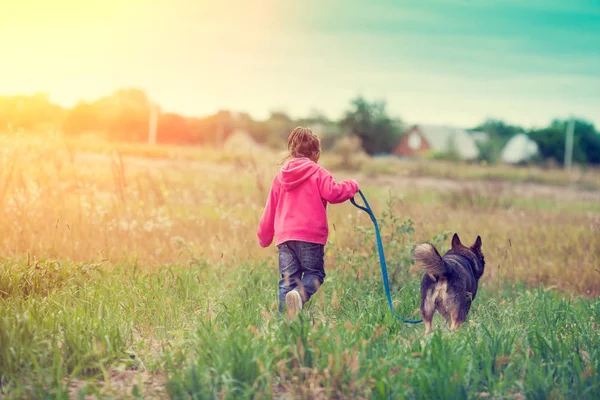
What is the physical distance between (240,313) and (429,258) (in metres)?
1.53

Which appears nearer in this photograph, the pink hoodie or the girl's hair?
the pink hoodie

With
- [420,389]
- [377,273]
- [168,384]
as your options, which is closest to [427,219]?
[377,273]

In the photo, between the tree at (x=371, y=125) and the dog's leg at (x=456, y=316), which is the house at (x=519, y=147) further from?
the dog's leg at (x=456, y=316)

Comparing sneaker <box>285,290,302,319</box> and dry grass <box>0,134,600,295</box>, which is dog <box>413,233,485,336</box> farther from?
dry grass <box>0,134,600,295</box>

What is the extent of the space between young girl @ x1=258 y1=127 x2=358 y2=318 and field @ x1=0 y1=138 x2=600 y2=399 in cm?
30

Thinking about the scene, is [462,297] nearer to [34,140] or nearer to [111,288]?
Result: [111,288]

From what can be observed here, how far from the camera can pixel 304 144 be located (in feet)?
17.3

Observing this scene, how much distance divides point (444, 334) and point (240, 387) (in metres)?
1.85

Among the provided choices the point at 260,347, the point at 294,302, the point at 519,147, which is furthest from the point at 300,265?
the point at 519,147

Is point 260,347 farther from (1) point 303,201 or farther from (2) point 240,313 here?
(1) point 303,201

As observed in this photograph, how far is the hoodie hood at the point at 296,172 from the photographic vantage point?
517 cm

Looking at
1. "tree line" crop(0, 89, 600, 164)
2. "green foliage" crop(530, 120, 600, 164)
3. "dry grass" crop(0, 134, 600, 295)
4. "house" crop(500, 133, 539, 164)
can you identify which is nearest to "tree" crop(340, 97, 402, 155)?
"tree line" crop(0, 89, 600, 164)

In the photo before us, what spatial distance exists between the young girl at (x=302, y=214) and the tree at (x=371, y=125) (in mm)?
36388

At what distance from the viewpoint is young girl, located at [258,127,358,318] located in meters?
5.18
